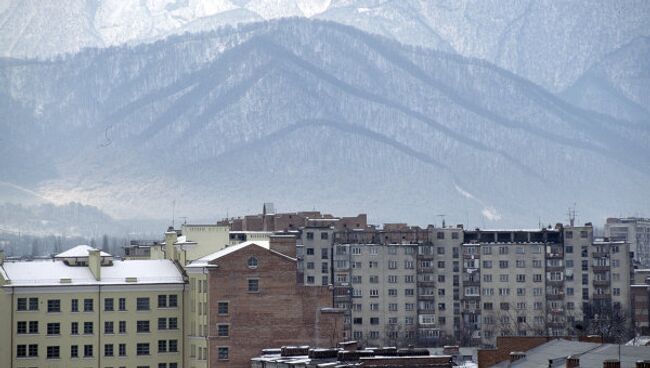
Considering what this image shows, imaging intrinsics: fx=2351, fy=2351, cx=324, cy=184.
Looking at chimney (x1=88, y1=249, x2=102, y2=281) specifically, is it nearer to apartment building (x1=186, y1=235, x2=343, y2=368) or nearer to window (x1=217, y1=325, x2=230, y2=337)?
apartment building (x1=186, y1=235, x2=343, y2=368)

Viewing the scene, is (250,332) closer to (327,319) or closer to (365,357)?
(327,319)

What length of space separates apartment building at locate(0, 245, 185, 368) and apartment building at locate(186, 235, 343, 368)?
3577mm

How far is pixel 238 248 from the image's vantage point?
9400 centimetres

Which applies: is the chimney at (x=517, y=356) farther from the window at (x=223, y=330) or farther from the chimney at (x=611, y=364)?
the window at (x=223, y=330)

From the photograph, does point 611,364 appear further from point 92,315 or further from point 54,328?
point 92,315

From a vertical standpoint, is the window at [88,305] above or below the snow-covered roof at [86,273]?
below

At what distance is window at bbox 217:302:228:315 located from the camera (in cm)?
9275

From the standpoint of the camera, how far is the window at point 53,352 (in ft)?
314

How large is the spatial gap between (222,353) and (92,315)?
808 cm

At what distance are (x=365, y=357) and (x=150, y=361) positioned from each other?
2300 cm

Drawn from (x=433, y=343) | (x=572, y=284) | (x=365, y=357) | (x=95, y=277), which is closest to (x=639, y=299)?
(x=572, y=284)

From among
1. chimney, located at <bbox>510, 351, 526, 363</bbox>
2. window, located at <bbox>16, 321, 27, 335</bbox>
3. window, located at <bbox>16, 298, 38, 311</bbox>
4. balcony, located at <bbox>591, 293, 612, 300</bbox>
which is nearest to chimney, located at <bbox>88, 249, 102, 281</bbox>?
window, located at <bbox>16, 298, 38, 311</bbox>

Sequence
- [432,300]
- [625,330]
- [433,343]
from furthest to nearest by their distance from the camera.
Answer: [432,300], [433,343], [625,330]

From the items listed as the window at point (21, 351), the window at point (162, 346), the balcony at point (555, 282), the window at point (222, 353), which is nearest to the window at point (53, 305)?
the window at point (21, 351)
